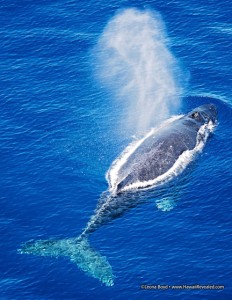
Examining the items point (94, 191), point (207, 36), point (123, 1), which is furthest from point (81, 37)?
point (94, 191)

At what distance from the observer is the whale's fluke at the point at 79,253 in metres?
90.1

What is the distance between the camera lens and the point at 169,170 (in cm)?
10850

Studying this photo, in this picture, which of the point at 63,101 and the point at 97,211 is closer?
the point at 97,211

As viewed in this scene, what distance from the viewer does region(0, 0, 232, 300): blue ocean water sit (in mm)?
90438

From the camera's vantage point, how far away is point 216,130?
119 meters

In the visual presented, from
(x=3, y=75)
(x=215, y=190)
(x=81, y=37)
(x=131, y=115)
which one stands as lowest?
(x=215, y=190)

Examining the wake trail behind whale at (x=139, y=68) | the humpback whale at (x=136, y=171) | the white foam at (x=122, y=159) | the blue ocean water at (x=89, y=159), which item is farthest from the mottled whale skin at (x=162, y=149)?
the wake trail behind whale at (x=139, y=68)

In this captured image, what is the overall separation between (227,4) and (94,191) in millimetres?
63865

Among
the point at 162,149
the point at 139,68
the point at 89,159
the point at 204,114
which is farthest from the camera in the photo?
the point at 139,68

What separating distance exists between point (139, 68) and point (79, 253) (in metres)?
53.2

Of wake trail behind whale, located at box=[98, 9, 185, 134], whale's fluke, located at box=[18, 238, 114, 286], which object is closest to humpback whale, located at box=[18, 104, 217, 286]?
whale's fluke, located at box=[18, 238, 114, 286]

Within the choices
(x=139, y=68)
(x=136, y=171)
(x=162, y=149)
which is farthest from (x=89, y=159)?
(x=139, y=68)

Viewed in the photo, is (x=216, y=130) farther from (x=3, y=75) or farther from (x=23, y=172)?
(x=3, y=75)

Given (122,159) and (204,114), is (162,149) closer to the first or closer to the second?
(122,159)
